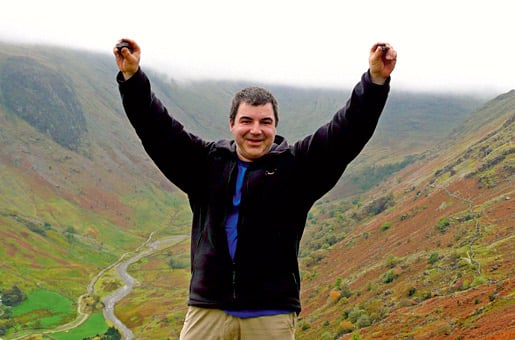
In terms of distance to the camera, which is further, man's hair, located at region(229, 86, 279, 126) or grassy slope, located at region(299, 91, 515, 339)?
grassy slope, located at region(299, 91, 515, 339)

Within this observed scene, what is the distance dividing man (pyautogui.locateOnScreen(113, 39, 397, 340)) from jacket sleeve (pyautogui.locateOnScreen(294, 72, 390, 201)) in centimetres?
1

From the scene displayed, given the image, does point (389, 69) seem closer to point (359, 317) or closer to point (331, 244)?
point (359, 317)

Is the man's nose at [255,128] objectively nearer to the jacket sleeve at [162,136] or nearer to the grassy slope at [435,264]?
the jacket sleeve at [162,136]

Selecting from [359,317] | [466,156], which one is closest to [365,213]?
[466,156]

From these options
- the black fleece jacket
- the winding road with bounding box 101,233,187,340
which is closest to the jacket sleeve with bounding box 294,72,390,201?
the black fleece jacket

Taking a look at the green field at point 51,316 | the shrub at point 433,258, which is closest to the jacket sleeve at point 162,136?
the shrub at point 433,258

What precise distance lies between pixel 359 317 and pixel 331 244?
58915mm

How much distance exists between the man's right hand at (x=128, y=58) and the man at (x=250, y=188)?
10 mm

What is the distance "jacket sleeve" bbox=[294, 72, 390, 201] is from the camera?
→ 186 inches

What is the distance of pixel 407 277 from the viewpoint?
5653 cm

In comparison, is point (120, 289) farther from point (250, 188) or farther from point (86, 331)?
point (250, 188)

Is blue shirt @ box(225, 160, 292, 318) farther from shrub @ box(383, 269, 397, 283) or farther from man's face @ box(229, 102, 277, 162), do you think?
shrub @ box(383, 269, 397, 283)

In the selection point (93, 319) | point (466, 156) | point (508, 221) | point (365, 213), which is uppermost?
point (466, 156)

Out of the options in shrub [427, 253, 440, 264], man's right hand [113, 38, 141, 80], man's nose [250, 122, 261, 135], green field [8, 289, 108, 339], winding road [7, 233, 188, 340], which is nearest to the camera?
man's right hand [113, 38, 141, 80]
